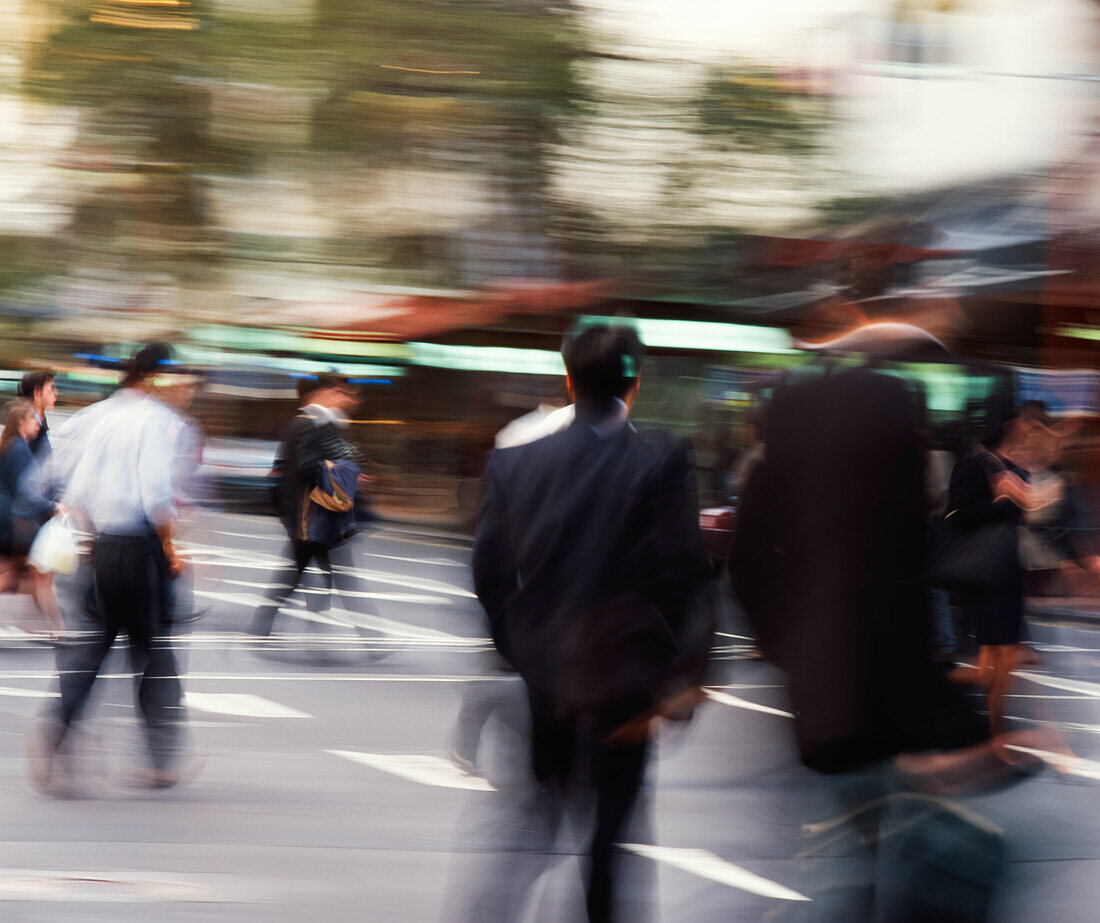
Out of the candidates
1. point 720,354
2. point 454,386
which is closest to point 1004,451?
point 720,354

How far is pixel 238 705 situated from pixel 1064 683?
4703mm

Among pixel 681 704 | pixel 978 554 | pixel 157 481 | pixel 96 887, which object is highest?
pixel 681 704

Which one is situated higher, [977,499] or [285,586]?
[977,499]

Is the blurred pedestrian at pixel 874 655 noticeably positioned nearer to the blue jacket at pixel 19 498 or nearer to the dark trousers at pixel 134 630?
the dark trousers at pixel 134 630

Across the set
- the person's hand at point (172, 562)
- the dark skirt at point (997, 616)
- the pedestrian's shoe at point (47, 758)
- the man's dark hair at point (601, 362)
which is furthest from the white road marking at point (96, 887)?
the dark skirt at point (997, 616)

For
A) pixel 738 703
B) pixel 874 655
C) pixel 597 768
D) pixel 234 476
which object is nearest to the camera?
pixel 874 655

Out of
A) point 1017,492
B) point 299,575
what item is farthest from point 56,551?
point 1017,492

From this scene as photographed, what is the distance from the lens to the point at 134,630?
5.47 m

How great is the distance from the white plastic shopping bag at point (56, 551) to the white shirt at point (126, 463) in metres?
2.13

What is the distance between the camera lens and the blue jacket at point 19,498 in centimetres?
838

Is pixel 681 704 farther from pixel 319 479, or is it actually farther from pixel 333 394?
pixel 319 479

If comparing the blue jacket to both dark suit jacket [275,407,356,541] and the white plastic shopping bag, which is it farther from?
dark suit jacket [275,407,356,541]

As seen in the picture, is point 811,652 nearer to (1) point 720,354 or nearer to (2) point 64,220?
(2) point 64,220

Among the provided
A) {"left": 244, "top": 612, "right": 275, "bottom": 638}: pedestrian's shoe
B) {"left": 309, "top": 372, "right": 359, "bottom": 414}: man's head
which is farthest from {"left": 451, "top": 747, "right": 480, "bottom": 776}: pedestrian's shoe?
{"left": 244, "top": 612, "right": 275, "bottom": 638}: pedestrian's shoe
